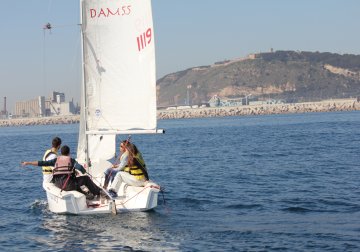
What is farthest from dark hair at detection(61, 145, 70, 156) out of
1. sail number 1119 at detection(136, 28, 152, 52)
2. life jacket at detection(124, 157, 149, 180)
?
sail number 1119 at detection(136, 28, 152, 52)

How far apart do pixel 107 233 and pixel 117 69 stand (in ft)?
18.2

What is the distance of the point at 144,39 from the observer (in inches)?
736

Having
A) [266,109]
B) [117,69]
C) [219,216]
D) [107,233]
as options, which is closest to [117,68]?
[117,69]

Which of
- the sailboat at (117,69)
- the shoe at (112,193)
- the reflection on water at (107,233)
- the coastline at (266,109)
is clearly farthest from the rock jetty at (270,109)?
the reflection on water at (107,233)

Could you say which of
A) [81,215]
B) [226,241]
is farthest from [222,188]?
[226,241]

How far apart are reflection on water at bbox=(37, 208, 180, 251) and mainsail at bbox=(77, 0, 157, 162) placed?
8.48ft

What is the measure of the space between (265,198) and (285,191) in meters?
1.70

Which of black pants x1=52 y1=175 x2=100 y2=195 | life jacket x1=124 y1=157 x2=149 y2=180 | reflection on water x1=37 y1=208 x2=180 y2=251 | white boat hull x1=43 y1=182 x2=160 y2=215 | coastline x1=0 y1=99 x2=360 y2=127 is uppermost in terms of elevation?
coastline x1=0 y1=99 x2=360 y2=127

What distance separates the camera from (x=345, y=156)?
33.6 metres

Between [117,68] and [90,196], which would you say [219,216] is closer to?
[90,196]

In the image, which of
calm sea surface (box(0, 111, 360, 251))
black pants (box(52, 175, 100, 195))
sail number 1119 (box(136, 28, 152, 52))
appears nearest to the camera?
calm sea surface (box(0, 111, 360, 251))

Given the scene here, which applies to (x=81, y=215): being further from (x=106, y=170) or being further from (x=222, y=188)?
(x=222, y=188)

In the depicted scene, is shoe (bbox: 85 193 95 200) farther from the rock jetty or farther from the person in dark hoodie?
the rock jetty

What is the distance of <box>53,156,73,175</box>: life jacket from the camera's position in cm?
1734
